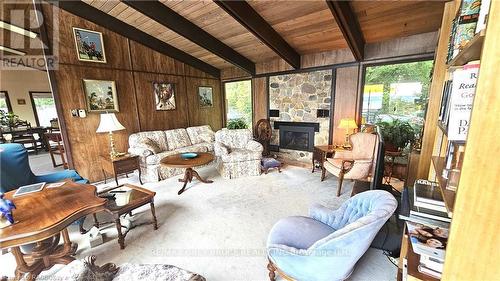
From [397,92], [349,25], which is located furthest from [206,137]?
[397,92]

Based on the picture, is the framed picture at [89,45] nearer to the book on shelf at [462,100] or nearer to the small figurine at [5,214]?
the small figurine at [5,214]

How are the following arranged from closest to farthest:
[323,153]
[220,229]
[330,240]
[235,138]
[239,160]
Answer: [330,240], [220,229], [323,153], [239,160], [235,138]

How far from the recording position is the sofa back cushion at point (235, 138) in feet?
14.1

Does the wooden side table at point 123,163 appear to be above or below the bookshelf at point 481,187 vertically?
below

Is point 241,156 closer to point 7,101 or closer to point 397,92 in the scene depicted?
point 397,92

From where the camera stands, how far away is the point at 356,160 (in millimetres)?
2979

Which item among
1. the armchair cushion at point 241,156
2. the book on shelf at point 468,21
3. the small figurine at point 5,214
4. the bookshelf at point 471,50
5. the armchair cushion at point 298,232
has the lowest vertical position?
the armchair cushion at point 298,232

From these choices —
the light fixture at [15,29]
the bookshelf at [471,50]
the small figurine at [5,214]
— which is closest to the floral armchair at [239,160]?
the small figurine at [5,214]

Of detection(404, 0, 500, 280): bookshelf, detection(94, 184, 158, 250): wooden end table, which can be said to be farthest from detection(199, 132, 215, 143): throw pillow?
detection(404, 0, 500, 280): bookshelf

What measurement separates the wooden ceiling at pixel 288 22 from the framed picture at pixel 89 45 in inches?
13.6

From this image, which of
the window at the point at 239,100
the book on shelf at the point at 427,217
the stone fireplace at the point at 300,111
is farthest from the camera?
the window at the point at 239,100

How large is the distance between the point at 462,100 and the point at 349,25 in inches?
92.4

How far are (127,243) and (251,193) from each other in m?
1.73

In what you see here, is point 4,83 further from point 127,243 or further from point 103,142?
point 127,243
